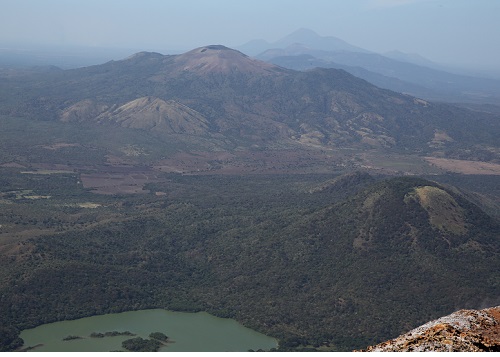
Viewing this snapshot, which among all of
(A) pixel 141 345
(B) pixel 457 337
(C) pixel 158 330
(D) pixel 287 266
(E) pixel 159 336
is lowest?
(C) pixel 158 330

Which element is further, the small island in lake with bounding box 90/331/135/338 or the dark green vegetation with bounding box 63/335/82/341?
the small island in lake with bounding box 90/331/135/338

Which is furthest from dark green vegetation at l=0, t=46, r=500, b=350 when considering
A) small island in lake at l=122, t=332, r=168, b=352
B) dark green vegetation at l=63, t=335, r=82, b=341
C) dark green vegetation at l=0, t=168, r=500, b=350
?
small island in lake at l=122, t=332, r=168, b=352

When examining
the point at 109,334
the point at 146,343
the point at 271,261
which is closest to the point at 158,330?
the point at 146,343

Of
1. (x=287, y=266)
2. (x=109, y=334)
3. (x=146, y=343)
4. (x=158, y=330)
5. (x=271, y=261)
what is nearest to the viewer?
(x=146, y=343)

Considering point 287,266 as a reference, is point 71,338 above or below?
below

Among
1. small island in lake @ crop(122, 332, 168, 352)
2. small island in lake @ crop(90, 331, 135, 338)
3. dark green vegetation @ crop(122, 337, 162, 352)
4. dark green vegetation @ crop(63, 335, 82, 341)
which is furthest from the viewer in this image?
small island in lake @ crop(90, 331, 135, 338)

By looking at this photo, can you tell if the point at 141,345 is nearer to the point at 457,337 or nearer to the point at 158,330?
the point at 158,330

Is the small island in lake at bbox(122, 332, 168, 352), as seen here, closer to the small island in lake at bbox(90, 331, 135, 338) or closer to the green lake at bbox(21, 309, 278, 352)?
the green lake at bbox(21, 309, 278, 352)
